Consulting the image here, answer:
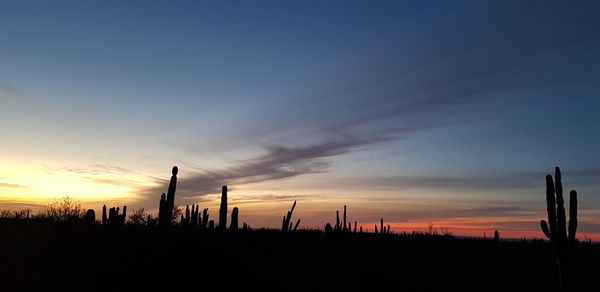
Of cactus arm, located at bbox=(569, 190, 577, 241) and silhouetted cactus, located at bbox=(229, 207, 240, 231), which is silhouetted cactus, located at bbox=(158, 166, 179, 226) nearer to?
silhouetted cactus, located at bbox=(229, 207, 240, 231)

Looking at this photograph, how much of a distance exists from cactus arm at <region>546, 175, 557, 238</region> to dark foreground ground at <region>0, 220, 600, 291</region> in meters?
3.97

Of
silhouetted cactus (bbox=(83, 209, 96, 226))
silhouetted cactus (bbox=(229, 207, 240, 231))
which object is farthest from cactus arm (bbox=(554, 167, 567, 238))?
silhouetted cactus (bbox=(83, 209, 96, 226))

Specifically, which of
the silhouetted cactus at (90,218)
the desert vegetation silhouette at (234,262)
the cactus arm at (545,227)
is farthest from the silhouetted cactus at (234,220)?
the cactus arm at (545,227)

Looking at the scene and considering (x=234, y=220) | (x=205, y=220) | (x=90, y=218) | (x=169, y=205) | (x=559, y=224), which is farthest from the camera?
(x=205, y=220)

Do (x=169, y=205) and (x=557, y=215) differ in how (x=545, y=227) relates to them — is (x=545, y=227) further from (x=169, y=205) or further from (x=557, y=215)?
(x=169, y=205)

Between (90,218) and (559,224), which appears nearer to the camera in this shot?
(559,224)

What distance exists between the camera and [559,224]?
17.9 m

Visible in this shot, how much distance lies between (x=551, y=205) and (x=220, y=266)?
45.7 ft

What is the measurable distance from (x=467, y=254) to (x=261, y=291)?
56.8 feet

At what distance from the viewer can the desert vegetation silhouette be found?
17.1 meters

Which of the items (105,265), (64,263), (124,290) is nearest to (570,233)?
(124,290)

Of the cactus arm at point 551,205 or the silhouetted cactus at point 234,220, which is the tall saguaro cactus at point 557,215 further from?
the silhouetted cactus at point 234,220

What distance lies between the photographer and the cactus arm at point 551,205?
58.6 ft

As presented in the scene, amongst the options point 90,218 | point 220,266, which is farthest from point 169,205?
point 90,218
